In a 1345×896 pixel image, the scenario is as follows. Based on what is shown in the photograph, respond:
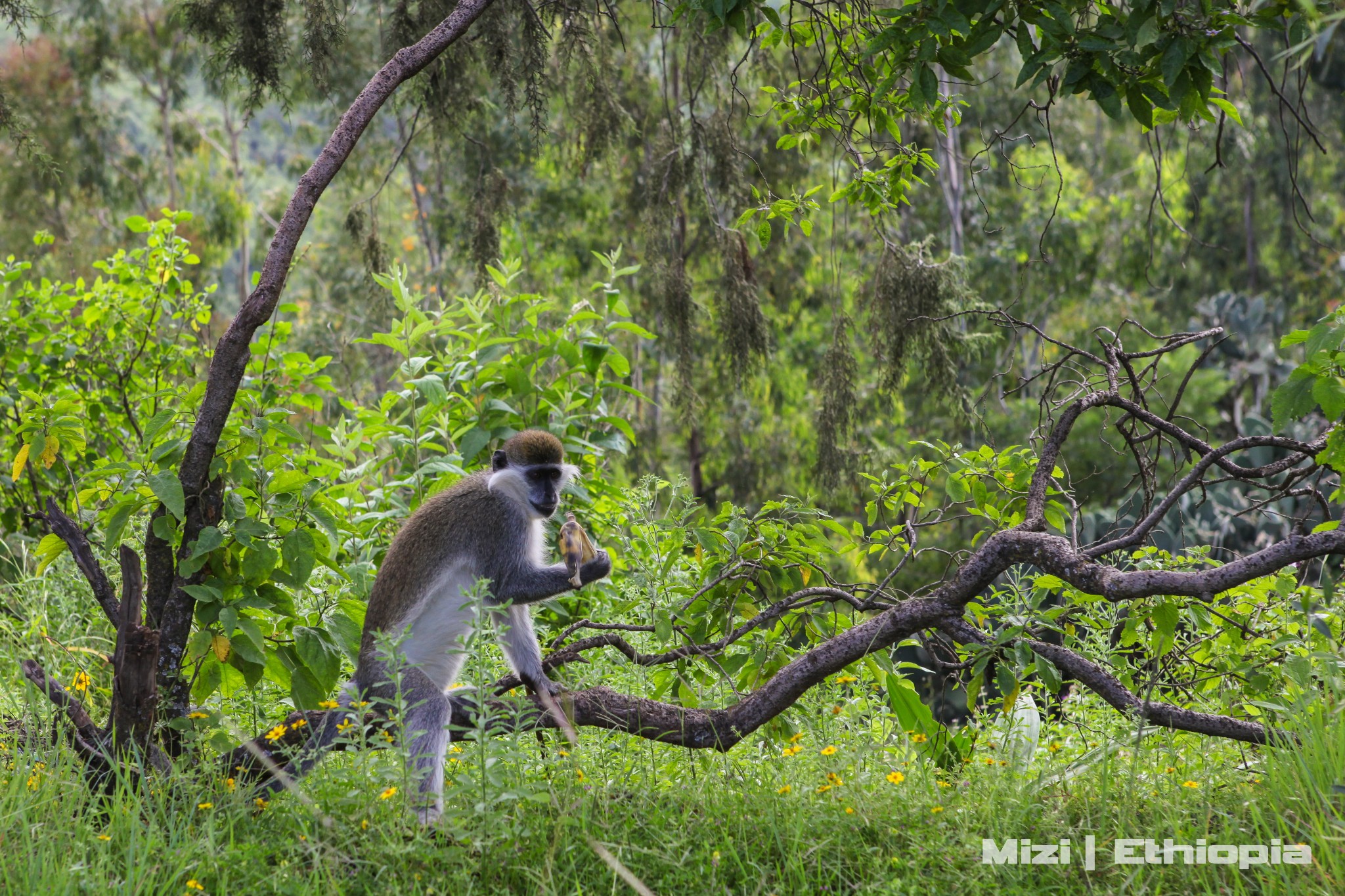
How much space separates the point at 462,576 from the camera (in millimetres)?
4410

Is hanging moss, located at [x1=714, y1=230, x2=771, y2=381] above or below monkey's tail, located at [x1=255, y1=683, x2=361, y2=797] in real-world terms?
above

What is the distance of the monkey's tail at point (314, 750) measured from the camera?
11.7 feet

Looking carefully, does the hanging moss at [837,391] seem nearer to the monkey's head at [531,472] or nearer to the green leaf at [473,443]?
the green leaf at [473,443]

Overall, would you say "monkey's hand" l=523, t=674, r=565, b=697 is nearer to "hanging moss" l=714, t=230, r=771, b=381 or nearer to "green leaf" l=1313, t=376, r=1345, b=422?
"green leaf" l=1313, t=376, r=1345, b=422

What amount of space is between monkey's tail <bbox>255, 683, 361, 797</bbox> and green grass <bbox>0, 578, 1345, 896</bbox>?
0.23ft

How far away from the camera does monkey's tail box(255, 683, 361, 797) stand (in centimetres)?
355

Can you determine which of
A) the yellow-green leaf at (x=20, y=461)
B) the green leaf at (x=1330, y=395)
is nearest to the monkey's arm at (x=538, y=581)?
the yellow-green leaf at (x=20, y=461)

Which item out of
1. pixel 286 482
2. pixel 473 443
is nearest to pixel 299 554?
pixel 286 482

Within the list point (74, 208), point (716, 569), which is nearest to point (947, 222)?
point (716, 569)

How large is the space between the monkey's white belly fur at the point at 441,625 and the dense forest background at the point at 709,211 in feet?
5.03

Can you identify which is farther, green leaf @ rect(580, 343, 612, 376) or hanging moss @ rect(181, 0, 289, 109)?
green leaf @ rect(580, 343, 612, 376)

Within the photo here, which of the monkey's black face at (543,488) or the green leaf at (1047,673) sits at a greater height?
the monkey's black face at (543,488)

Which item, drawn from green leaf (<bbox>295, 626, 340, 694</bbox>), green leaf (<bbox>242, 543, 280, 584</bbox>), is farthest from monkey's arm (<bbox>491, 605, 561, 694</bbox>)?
green leaf (<bbox>242, 543, 280, 584</bbox>)

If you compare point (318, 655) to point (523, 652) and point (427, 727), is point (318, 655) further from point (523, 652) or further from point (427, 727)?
point (523, 652)
